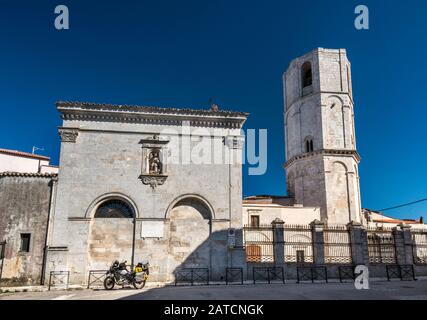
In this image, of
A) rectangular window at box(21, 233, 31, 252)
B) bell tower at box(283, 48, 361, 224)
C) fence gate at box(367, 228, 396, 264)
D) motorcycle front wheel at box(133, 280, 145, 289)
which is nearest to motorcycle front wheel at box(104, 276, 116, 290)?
motorcycle front wheel at box(133, 280, 145, 289)

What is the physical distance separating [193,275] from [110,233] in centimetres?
457

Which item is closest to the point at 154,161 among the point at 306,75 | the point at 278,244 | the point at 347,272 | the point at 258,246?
the point at 258,246

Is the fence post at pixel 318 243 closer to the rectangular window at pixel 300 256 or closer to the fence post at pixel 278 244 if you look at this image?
the rectangular window at pixel 300 256

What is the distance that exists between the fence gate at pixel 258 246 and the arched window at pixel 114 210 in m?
6.18

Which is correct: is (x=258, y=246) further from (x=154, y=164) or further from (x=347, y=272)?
(x=154, y=164)

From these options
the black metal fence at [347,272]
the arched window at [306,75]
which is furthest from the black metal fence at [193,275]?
the arched window at [306,75]

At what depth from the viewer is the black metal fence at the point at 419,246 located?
888 inches

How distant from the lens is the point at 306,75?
3466 cm

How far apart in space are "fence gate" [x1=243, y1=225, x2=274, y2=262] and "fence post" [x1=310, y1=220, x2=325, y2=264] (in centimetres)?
230

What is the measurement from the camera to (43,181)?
18.3 metres

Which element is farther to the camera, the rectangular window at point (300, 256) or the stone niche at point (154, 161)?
the rectangular window at point (300, 256)

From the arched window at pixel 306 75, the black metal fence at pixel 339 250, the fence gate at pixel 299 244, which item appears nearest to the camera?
the fence gate at pixel 299 244

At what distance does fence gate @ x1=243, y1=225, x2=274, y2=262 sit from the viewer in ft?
64.8

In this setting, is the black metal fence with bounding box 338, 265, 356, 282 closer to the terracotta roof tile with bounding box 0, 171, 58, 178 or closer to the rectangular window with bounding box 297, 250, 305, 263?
the rectangular window with bounding box 297, 250, 305, 263
